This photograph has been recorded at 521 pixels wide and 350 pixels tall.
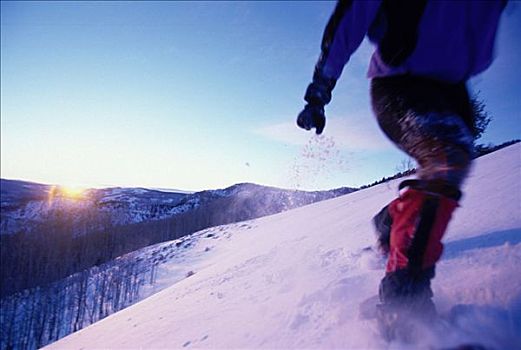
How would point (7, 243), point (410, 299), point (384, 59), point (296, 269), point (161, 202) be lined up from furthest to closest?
point (161, 202)
point (7, 243)
point (296, 269)
point (384, 59)
point (410, 299)

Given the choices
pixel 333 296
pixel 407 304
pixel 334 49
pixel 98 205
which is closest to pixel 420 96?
pixel 334 49

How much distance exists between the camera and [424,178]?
3.85 ft

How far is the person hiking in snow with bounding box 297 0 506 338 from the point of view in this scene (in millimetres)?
1143

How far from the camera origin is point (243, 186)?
385ft

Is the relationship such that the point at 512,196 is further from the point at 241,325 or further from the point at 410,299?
the point at 241,325

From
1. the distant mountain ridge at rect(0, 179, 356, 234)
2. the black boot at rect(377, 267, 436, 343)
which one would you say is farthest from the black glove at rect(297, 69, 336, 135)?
the distant mountain ridge at rect(0, 179, 356, 234)

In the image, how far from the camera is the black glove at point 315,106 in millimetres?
1431

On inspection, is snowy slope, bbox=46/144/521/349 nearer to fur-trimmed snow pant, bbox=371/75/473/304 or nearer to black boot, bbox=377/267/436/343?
black boot, bbox=377/267/436/343

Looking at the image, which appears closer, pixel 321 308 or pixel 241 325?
pixel 321 308

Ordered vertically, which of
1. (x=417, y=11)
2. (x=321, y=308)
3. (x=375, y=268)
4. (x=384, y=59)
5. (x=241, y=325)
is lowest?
(x=241, y=325)

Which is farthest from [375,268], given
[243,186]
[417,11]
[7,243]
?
[243,186]

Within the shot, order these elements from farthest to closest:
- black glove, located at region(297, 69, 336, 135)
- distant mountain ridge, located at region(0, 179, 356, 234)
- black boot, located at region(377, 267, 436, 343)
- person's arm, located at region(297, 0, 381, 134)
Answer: distant mountain ridge, located at region(0, 179, 356, 234), black glove, located at region(297, 69, 336, 135), person's arm, located at region(297, 0, 381, 134), black boot, located at region(377, 267, 436, 343)

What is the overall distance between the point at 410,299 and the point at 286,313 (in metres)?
0.76

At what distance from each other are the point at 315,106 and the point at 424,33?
1.61ft
